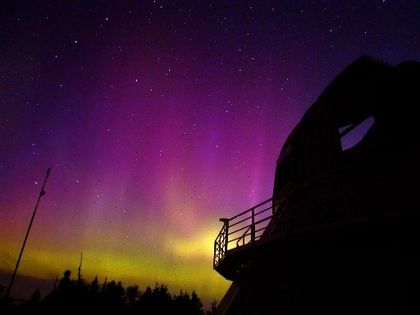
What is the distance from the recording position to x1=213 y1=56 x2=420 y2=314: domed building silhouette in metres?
6.54

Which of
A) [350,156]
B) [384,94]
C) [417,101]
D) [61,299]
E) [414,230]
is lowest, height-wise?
[61,299]

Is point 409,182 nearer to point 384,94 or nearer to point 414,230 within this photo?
point 414,230

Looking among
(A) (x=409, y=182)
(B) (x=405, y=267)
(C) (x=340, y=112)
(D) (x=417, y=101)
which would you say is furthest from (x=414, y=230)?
(C) (x=340, y=112)

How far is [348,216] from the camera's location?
7.09m

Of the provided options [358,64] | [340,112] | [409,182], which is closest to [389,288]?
[409,182]

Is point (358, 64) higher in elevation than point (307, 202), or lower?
higher

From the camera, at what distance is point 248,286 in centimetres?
1017

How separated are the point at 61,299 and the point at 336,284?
62.0ft

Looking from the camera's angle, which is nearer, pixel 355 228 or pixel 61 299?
pixel 355 228

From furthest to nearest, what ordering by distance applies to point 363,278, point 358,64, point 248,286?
point 358,64 → point 248,286 → point 363,278

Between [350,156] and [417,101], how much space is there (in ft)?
8.91

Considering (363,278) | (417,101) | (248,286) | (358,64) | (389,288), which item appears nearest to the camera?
(389,288)

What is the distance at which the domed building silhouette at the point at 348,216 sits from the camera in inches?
257

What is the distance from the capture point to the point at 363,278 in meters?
6.84
